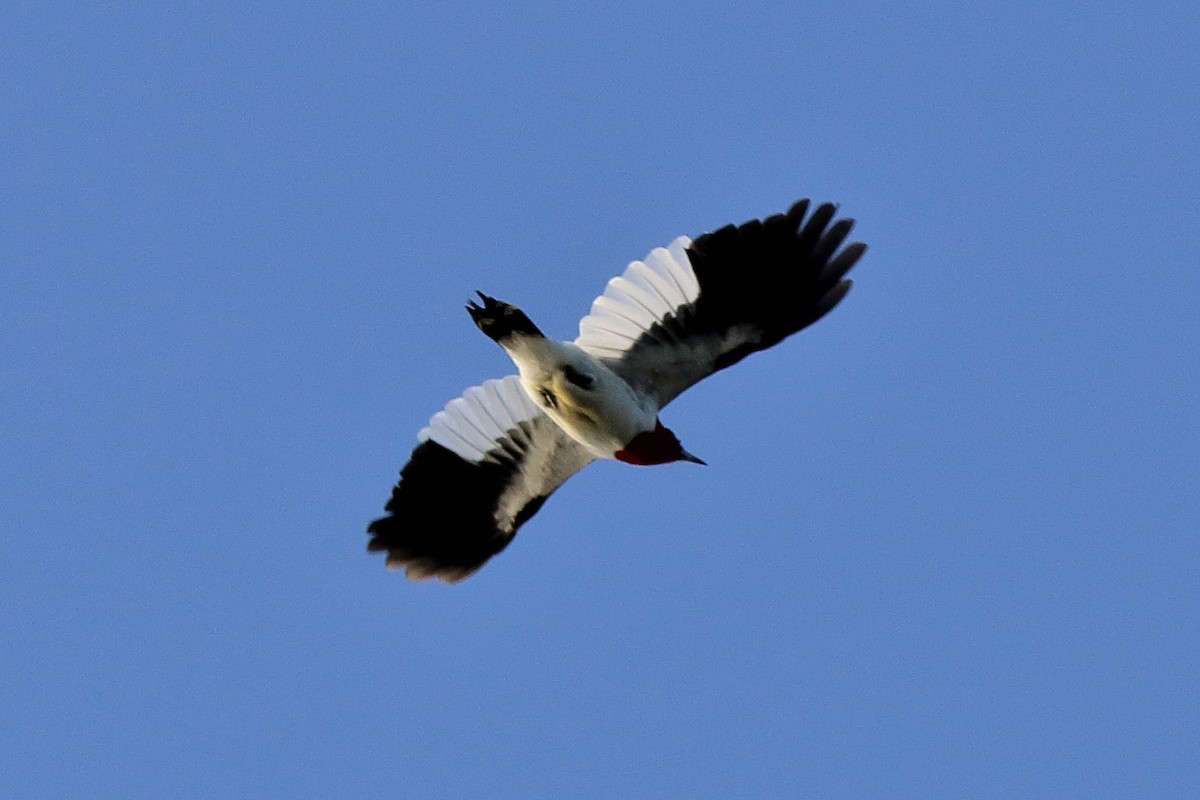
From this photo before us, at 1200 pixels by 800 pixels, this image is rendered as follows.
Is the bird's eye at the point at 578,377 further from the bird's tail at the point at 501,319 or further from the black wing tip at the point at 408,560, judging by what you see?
the black wing tip at the point at 408,560

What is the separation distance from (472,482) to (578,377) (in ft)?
5.17

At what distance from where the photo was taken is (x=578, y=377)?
11023 millimetres

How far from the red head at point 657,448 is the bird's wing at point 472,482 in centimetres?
78

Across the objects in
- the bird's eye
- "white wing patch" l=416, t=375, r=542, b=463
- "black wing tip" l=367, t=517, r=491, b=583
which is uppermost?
"white wing patch" l=416, t=375, r=542, b=463

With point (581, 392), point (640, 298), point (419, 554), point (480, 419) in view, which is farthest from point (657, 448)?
point (419, 554)

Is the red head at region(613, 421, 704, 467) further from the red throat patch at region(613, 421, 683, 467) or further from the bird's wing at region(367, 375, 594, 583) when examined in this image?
the bird's wing at region(367, 375, 594, 583)

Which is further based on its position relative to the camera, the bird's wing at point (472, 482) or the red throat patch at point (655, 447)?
the bird's wing at point (472, 482)

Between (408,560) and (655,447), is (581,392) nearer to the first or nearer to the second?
(655,447)

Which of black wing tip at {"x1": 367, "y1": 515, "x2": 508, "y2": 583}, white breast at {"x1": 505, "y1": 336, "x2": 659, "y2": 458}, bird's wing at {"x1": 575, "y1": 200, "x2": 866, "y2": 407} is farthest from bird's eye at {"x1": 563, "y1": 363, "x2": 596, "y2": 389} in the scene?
black wing tip at {"x1": 367, "y1": 515, "x2": 508, "y2": 583}

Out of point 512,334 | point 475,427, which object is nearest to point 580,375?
point 512,334

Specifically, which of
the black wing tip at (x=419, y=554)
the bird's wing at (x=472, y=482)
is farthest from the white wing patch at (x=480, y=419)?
the black wing tip at (x=419, y=554)

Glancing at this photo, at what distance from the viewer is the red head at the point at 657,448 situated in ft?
36.7

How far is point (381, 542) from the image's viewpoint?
12195 mm

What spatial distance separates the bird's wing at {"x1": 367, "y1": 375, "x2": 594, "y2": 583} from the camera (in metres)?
12.0
